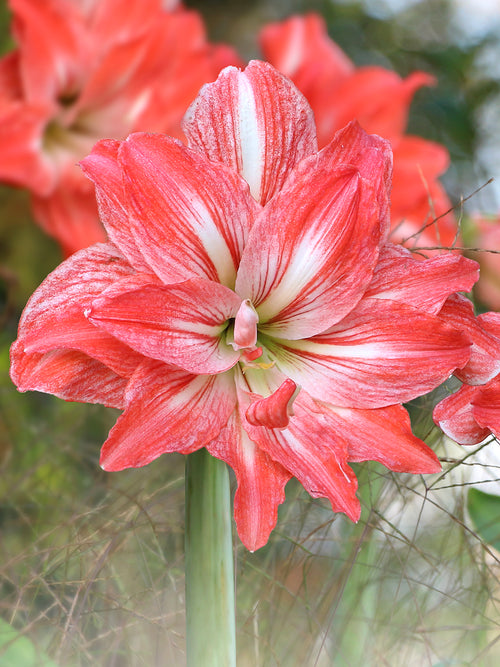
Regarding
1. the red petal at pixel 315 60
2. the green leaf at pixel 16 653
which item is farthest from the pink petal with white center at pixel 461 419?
the red petal at pixel 315 60

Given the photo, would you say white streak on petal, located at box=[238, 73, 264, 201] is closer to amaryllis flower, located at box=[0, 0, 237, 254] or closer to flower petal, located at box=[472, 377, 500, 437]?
flower petal, located at box=[472, 377, 500, 437]

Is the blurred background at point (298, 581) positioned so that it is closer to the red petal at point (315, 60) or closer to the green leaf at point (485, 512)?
the green leaf at point (485, 512)

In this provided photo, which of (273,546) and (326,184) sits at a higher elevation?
(326,184)

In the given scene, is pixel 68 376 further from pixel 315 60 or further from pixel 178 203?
pixel 315 60

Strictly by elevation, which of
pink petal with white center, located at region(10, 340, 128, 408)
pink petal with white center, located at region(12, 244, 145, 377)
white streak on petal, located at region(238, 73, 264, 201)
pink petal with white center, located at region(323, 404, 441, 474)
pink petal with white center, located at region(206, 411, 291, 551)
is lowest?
pink petal with white center, located at region(206, 411, 291, 551)

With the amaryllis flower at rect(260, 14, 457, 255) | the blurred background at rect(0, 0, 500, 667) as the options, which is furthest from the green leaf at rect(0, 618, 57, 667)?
the amaryllis flower at rect(260, 14, 457, 255)

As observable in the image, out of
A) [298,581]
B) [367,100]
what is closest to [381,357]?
[298,581]

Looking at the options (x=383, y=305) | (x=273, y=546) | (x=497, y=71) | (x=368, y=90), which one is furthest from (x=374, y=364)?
(x=497, y=71)

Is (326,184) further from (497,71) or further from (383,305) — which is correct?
(497,71)
